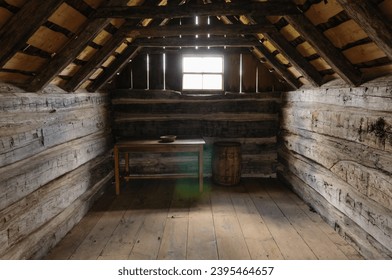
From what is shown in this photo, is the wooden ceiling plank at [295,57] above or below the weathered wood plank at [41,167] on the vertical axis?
above

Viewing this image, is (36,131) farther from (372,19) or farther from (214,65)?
(214,65)

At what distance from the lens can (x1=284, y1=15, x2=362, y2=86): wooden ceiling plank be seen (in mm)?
3539

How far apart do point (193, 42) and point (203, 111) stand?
1.94 m

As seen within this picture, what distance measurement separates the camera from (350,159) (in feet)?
12.5

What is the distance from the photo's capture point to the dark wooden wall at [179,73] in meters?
6.58

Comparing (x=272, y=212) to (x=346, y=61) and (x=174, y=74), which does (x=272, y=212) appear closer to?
(x=346, y=61)

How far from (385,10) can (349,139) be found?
5.63 feet

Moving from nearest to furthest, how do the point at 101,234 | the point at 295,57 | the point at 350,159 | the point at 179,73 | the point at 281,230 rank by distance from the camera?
the point at 350,159 → the point at 101,234 → the point at 281,230 → the point at 295,57 → the point at 179,73

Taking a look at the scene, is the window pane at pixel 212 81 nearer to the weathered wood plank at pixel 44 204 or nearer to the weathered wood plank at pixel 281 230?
the weathered wood plank at pixel 281 230

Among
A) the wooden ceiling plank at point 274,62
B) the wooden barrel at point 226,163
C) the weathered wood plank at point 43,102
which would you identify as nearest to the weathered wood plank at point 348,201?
the wooden barrel at point 226,163

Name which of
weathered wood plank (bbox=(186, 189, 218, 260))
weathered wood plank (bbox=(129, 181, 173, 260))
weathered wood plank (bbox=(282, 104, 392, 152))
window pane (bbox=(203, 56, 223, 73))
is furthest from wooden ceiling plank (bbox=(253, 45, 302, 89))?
weathered wood plank (bbox=(129, 181, 173, 260))

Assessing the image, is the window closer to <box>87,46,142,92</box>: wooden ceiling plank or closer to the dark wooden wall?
the dark wooden wall

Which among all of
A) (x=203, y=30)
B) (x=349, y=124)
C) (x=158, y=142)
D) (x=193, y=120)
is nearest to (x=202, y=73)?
(x=193, y=120)

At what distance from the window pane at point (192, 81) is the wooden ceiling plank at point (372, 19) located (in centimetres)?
433
